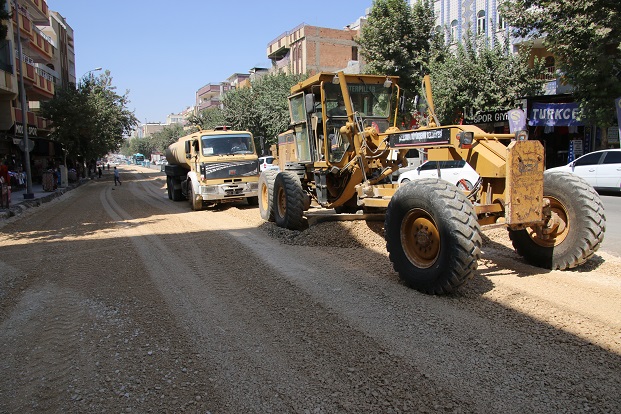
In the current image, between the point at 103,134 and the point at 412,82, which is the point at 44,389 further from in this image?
the point at 103,134

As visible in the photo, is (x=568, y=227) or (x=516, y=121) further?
(x=516, y=121)

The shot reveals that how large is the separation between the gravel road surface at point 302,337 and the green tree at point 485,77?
56.5ft

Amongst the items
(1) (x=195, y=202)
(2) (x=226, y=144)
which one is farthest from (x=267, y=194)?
(2) (x=226, y=144)

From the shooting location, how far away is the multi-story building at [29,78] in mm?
23953

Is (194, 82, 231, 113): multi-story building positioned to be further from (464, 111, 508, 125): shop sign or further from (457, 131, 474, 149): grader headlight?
(457, 131, 474, 149): grader headlight

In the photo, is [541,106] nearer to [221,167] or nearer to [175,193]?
[221,167]

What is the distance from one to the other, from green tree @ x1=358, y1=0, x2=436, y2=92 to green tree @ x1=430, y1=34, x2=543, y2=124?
124 cm

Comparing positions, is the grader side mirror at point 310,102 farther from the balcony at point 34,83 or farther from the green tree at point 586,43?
the balcony at point 34,83

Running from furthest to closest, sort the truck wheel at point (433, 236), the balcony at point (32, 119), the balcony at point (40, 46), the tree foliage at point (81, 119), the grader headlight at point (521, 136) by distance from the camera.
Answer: the tree foliage at point (81, 119)
the balcony at point (40, 46)
the balcony at point (32, 119)
the grader headlight at point (521, 136)
the truck wheel at point (433, 236)

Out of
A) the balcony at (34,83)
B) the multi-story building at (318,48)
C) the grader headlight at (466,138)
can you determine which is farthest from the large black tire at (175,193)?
the multi-story building at (318,48)

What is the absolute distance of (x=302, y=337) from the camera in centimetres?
427

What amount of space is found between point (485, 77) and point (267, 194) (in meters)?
16.2

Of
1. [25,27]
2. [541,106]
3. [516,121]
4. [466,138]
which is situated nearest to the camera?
[466,138]

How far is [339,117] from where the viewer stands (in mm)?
8602
